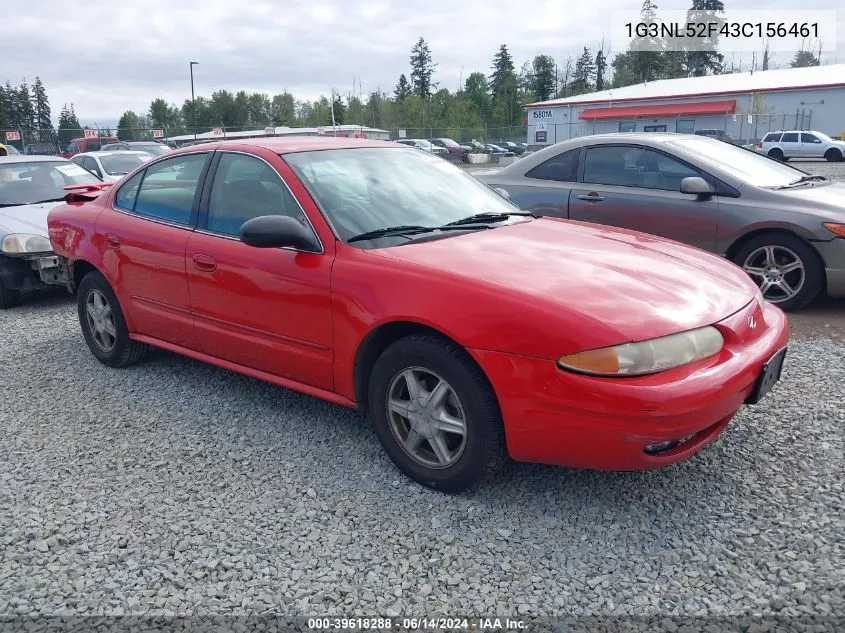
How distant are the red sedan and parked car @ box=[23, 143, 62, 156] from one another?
32413mm

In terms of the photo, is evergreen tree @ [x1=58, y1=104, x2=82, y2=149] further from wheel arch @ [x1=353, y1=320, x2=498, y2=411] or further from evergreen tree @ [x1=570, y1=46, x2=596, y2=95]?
evergreen tree @ [x1=570, y1=46, x2=596, y2=95]

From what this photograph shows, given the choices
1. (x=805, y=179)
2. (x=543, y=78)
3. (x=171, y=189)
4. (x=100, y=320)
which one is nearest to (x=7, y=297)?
(x=100, y=320)

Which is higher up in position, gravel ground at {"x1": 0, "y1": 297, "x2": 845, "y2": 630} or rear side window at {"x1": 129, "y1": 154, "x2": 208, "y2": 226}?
rear side window at {"x1": 129, "y1": 154, "x2": 208, "y2": 226}

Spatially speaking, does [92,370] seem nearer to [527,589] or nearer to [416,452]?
[416,452]

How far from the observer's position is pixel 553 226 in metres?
3.94

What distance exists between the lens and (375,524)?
2.93m

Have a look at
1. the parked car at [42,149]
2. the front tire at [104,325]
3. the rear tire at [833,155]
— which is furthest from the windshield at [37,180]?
the rear tire at [833,155]

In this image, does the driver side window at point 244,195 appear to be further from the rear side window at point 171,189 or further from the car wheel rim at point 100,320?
the car wheel rim at point 100,320

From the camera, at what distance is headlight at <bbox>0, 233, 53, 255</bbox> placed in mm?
6707

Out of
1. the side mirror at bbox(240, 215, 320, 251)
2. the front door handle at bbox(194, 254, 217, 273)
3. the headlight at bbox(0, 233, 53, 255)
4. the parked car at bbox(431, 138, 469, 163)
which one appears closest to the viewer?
the side mirror at bbox(240, 215, 320, 251)

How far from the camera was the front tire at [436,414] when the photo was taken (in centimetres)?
287

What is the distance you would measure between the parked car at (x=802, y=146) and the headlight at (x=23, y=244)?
32.1 m

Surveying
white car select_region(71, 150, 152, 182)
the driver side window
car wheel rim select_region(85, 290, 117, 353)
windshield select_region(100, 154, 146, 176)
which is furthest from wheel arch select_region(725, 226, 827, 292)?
windshield select_region(100, 154, 146, 176)

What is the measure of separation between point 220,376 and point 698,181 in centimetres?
412
